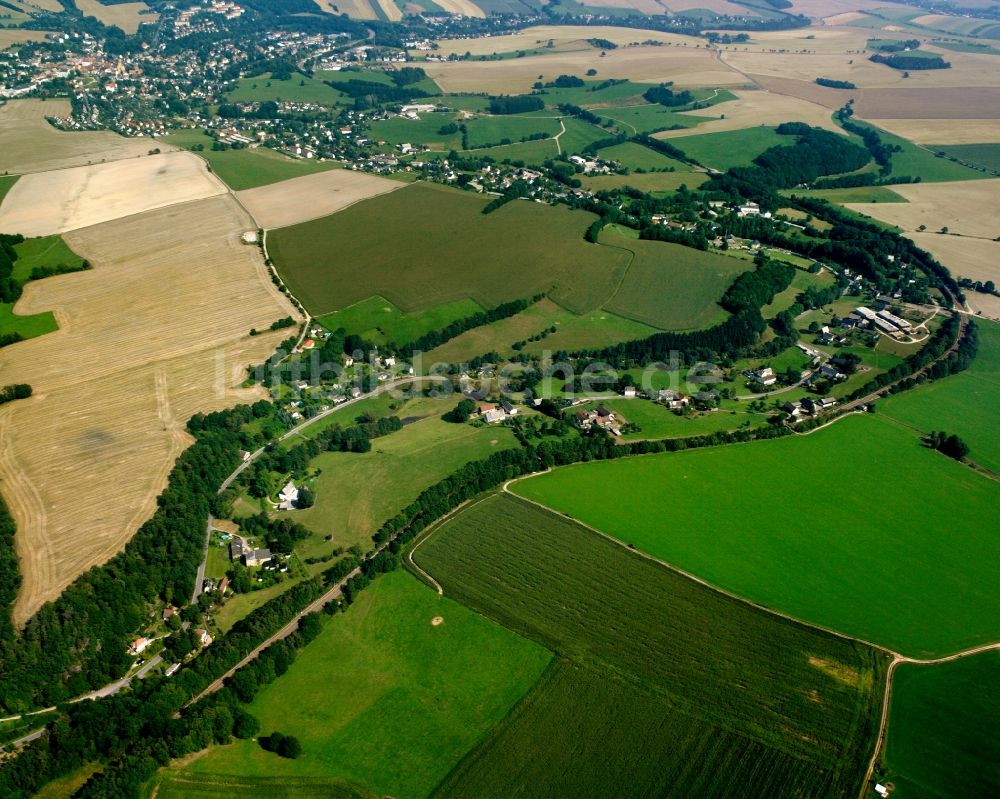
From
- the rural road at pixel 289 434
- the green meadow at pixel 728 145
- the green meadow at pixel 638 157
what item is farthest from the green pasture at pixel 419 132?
the rural road at pixel 289 434

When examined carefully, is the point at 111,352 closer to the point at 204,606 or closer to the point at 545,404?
the point at 204,606

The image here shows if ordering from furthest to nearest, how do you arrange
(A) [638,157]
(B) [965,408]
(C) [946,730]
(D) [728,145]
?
(D) [728,145], (A) [638,157], (B) [965,408], (C) [946,730]

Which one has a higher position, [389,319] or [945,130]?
[945,130]

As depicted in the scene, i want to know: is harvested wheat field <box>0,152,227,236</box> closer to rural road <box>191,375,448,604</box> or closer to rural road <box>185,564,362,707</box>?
Result: rural road <box>191,375,448,604</box>

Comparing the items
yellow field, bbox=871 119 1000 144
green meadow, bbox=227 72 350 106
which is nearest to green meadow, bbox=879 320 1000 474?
yellow field, bbox=871 119 1000 144

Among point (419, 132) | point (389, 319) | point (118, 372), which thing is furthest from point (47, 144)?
point (389, 319)

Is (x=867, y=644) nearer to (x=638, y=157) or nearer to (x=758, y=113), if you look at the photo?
(x=638, y=157)
